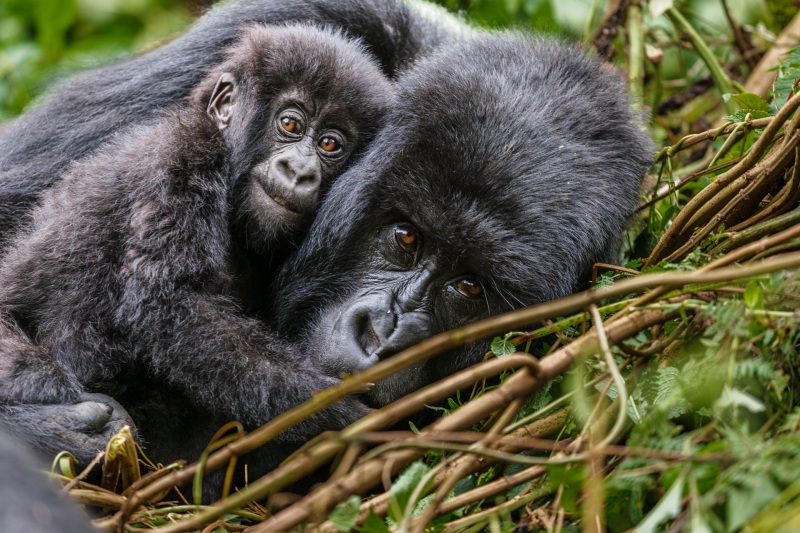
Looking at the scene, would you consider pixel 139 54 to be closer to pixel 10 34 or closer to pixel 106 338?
pixel 106 338

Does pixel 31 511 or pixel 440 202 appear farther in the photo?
pixel 440 202

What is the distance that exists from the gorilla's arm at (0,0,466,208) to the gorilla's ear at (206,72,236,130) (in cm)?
25

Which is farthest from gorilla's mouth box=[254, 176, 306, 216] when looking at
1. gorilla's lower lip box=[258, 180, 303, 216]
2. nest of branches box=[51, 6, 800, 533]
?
nest of branches box=[51, 6, 800, 533]

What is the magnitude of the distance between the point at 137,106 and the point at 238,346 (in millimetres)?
1254

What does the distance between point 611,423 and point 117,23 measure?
6.34 m

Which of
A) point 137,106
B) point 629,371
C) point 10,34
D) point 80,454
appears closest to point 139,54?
point 137,106

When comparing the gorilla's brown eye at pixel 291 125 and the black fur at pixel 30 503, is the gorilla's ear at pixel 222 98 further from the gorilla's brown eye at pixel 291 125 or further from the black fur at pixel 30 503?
the black fur at pixel 30 503

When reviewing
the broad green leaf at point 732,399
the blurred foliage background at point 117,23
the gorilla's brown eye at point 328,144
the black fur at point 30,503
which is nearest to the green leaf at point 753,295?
the broad green leaf at point 732,399

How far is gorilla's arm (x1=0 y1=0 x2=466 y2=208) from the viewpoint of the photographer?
3234mm

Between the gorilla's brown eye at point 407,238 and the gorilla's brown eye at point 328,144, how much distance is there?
451 millimetres

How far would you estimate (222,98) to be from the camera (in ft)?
10.2

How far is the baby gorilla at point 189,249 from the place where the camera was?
2.50m

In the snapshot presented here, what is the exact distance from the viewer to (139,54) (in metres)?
3.92

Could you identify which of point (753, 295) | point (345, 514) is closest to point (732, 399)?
point (753, 295)
